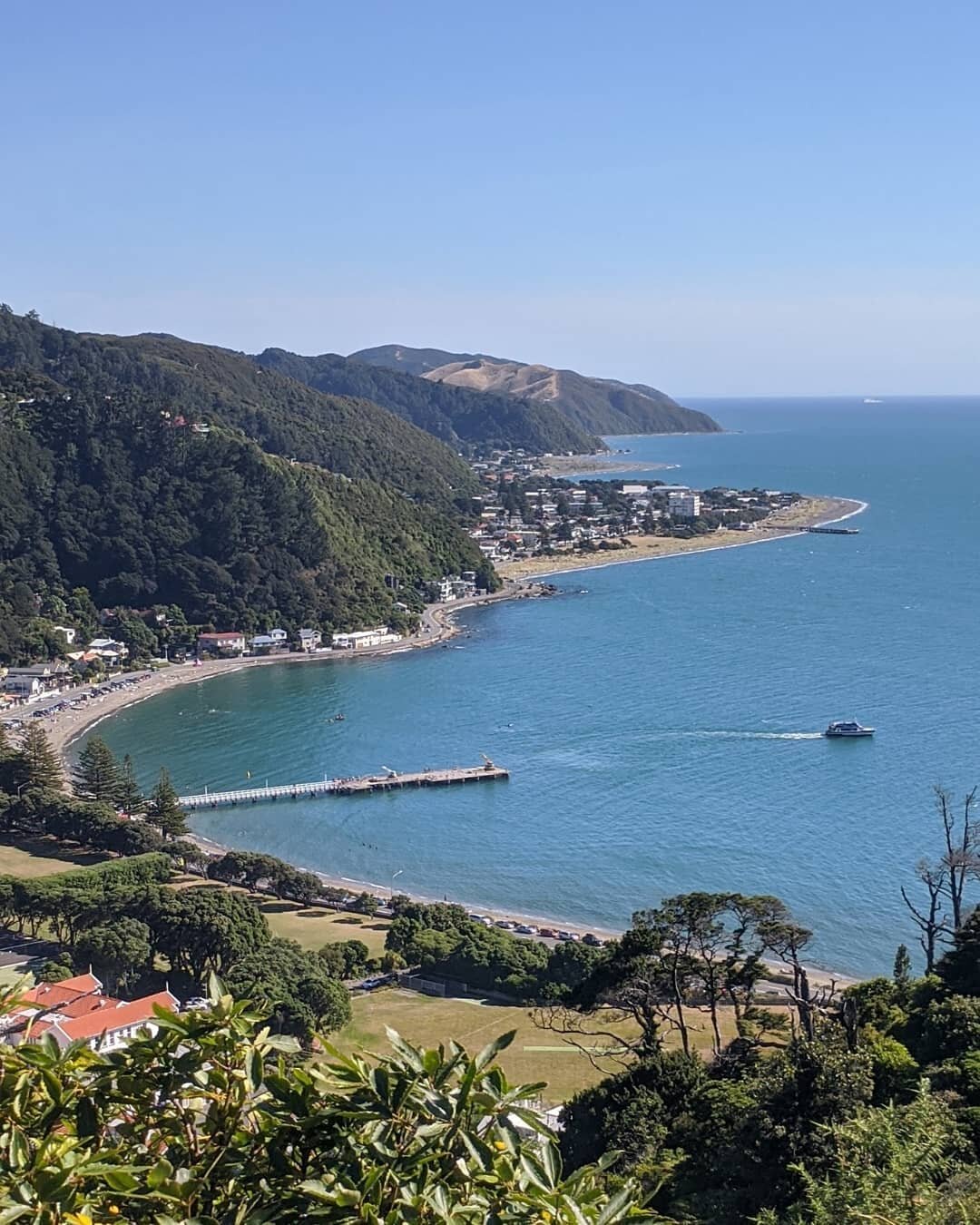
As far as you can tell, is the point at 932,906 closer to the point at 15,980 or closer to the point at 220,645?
the point at 15,980

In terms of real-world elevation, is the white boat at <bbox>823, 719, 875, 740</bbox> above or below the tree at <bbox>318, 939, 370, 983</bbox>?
above

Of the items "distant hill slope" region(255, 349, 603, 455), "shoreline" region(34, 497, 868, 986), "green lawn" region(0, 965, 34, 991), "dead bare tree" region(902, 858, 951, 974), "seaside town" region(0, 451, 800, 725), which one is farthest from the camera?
"distant hill slope" region(255, 349, 603, 455)

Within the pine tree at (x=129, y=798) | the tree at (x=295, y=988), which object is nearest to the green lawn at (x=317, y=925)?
the tree at (x=295, y=988)

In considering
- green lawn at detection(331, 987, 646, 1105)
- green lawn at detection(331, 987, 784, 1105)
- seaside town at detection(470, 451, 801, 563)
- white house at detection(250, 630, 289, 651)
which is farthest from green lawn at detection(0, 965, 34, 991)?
seaside town at detection(470, 451, 801, 563)

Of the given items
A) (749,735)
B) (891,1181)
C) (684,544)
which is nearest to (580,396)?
(684,544)

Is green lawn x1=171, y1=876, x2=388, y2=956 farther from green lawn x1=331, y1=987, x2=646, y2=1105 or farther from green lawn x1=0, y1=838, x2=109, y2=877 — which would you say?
green lawn x1=0, y1=838, x2=109, y2=877

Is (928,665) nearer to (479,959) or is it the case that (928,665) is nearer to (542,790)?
(542,790)

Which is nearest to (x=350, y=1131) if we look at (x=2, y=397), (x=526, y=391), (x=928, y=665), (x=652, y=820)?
(x=652, y=820)
